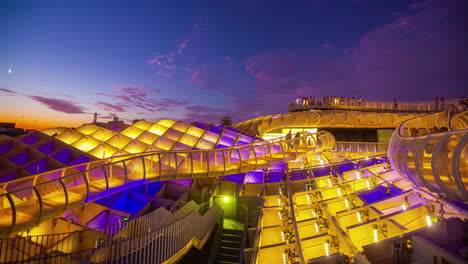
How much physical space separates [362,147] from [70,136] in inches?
933

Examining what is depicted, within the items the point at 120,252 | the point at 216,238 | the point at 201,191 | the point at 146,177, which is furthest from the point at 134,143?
the point at 120,252

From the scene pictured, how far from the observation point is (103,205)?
43.8 feet

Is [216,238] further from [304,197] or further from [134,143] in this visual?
[134,143]

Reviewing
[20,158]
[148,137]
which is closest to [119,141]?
[148,137]

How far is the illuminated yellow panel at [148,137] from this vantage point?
18703mm

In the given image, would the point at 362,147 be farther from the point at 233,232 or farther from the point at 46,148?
the point at 46,148

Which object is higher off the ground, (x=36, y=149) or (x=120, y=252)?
(x=36, y=149)

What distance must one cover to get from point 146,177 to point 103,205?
521 cm

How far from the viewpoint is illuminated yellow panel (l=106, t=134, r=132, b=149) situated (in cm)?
1783

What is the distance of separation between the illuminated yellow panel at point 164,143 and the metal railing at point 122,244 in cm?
922

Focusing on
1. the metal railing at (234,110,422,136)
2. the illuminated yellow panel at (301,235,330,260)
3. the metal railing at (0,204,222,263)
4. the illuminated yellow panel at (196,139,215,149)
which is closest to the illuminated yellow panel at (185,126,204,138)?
the illuminated yellow panel at (196,139,215,149)

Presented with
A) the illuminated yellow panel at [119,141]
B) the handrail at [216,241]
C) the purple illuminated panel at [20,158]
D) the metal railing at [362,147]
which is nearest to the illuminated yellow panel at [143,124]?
the illuminated yellow panel at [119,141]

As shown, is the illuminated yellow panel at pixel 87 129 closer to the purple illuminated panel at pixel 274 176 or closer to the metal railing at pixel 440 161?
the purple illuminated panel at pixel 274 176

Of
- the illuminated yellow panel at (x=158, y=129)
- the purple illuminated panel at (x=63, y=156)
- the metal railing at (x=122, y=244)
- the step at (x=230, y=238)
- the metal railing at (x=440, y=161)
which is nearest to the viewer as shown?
the metal railing at (x=440, y=161)
